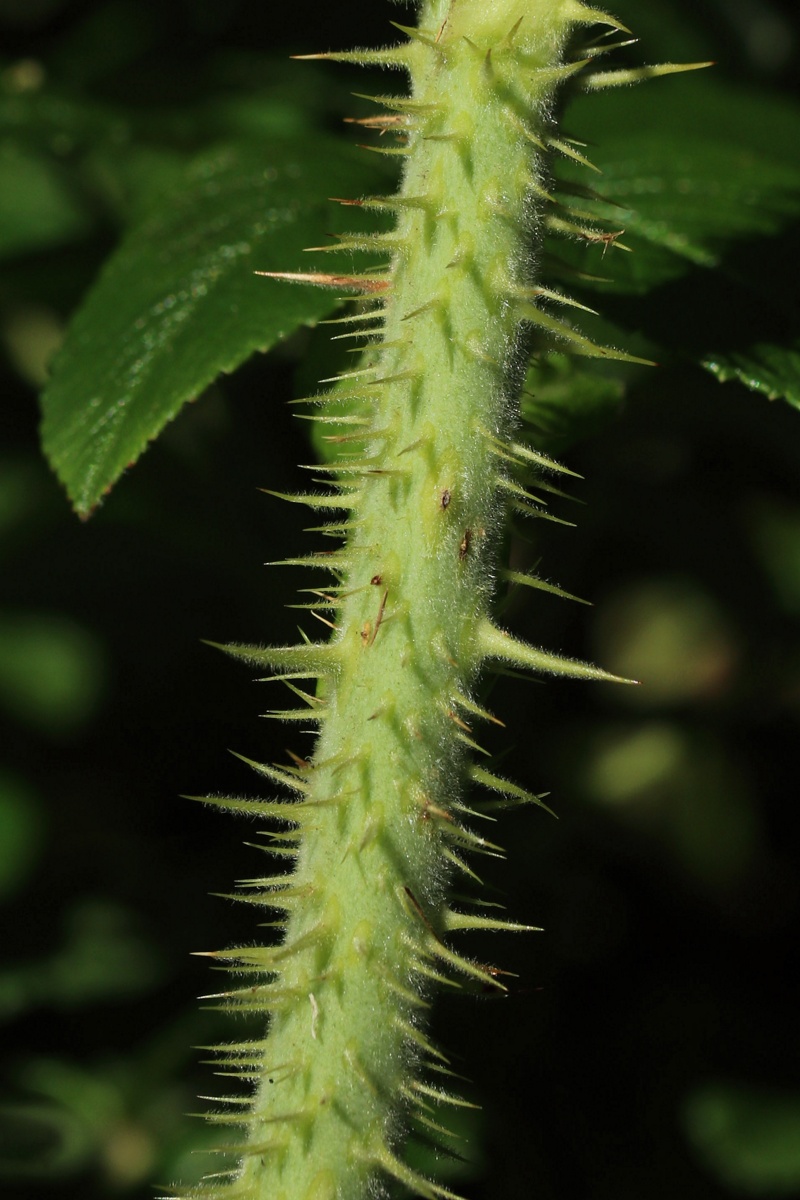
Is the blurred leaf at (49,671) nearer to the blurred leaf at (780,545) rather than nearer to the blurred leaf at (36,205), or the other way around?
the blurred leaf at (36,205)

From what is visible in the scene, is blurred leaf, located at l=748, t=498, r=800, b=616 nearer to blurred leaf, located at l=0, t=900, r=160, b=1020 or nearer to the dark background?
the dark background

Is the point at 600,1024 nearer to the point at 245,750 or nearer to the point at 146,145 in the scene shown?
the point at 245,750

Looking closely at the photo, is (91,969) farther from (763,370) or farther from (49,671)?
(763,370)

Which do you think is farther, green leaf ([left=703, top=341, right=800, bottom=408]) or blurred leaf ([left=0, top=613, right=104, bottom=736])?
blurred leaf ([left=0, top=613, right=104, bottom=736])

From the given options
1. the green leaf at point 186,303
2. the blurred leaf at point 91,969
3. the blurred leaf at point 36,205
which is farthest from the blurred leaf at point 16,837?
the green leaf at point 186,303

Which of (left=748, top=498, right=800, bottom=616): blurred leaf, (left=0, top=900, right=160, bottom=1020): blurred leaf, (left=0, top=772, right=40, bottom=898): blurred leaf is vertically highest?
(left=748, top=498, right=800, bottom=616): blurred leaf

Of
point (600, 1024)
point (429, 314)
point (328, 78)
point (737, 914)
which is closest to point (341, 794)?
point (429, 314)

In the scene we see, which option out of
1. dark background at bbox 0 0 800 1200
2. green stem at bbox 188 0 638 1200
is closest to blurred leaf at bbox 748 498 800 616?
dark background at bbox 0 0 800 1200

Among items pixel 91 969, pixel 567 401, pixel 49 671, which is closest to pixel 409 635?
pixel 567 401
